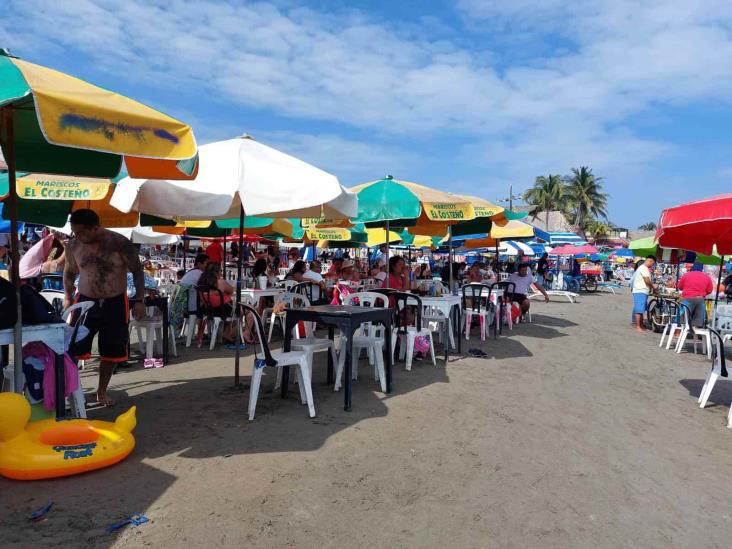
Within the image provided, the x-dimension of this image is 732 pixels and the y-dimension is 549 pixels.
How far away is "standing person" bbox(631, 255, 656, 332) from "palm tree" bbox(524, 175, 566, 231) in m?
62.1

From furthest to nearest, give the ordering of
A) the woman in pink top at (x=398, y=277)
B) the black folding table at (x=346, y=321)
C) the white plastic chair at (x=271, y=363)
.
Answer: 1. the woman in pink top at (x=398, y=277)
2. the black folding table at (x=346, y=321)
3. the white plastic chair at (x=271, y=363)

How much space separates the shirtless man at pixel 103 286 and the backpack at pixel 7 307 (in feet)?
3.63

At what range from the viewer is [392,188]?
6836mm

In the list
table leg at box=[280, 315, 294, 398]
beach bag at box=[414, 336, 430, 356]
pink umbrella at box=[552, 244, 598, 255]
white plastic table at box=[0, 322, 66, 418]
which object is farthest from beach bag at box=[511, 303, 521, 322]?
pink umbrella at box=[552, 244, 598, 255]

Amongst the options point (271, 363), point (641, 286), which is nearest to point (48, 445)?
point (271, 363)

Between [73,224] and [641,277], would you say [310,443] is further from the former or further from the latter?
[641,277]

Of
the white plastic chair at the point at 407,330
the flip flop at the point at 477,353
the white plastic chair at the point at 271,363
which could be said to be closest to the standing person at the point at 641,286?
the flip flop at the point at 477,353

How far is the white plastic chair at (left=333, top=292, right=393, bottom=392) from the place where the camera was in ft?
18.0

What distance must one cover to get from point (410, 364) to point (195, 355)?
298 centimetres

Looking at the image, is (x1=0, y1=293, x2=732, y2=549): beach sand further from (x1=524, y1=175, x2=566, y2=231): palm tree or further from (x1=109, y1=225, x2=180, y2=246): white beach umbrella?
(x1=524, y1=175, x2=566, y2=231): palm tree

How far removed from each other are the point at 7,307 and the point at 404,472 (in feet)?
9.27

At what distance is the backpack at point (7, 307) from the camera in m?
3.35

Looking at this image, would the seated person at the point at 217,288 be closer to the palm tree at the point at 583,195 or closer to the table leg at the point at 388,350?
the table leg at the point at 388,350

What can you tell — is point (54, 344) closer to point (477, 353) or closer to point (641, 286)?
point (477, 353)
